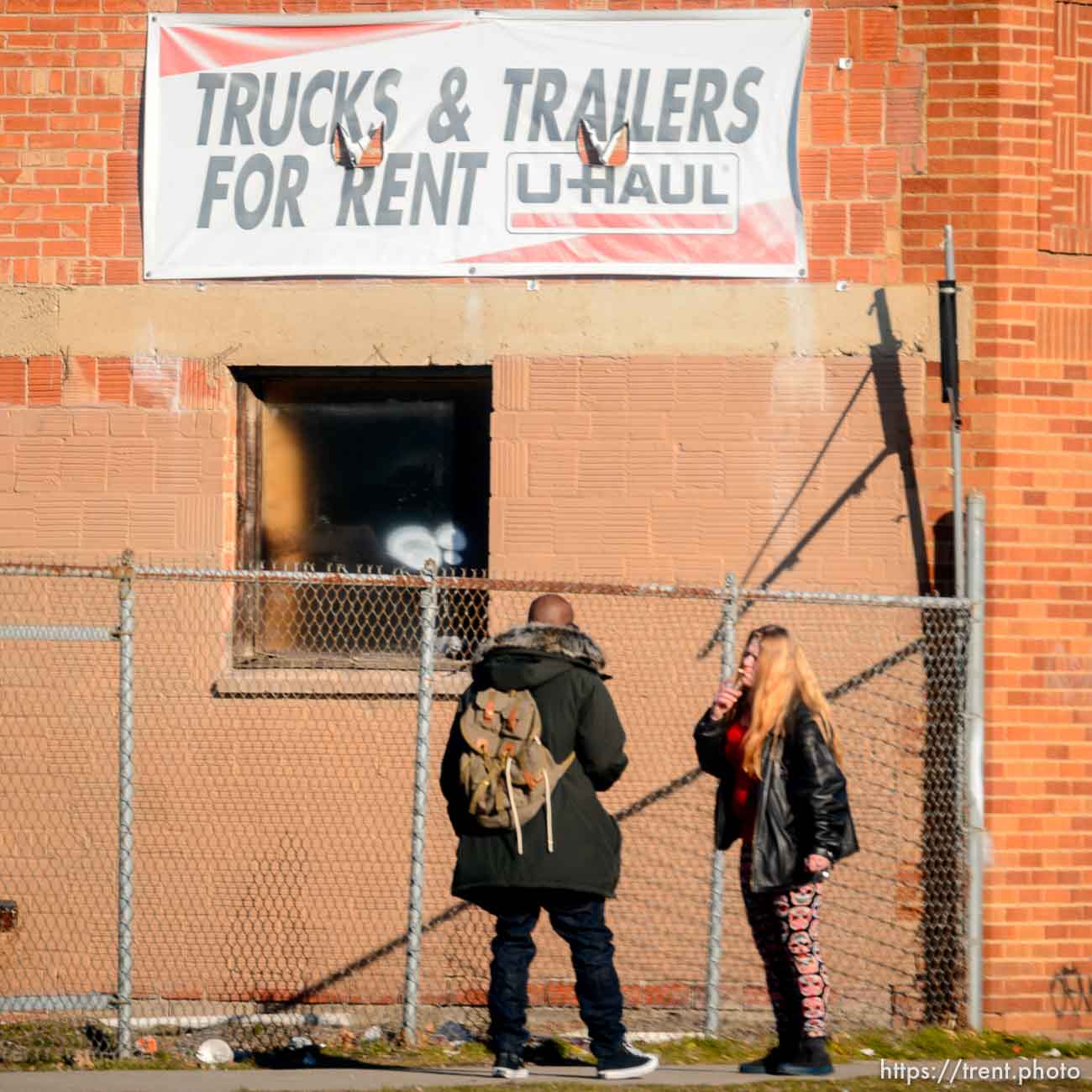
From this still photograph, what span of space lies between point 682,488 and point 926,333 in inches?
57.2

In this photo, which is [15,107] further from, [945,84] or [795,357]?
[945,84]

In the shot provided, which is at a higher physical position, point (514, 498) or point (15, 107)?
point (15, 107)

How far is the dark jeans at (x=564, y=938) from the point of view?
20.2 feet

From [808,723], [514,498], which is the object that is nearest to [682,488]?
[514,498]

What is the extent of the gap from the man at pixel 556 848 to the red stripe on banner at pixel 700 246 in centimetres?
244

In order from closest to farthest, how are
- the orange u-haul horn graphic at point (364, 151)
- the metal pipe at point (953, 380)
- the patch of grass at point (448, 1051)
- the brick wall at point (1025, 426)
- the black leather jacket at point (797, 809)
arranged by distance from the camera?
the black leather jacket at point (797, 809), the patch of grass at point (448, 1051), the metal pipe at point (953, 380), the brick wall at point (1025, 426), the orange u-haul horn graphic at point (364, 151)

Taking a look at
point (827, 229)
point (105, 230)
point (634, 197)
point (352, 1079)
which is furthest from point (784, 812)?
point (105, 230)

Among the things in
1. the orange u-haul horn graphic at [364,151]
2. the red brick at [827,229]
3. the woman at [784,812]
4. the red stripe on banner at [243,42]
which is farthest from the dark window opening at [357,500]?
the woman at [784,812]

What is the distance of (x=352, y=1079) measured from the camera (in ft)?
21.3

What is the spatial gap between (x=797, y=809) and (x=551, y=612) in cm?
124

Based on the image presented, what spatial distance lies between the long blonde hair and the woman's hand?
0.10 metres

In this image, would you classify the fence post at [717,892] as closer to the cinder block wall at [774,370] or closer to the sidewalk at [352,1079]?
the sidewalk at [352,1079]

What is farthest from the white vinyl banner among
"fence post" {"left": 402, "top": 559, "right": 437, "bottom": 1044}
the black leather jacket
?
the black leather jacket

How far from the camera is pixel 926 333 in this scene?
8.02 metres
